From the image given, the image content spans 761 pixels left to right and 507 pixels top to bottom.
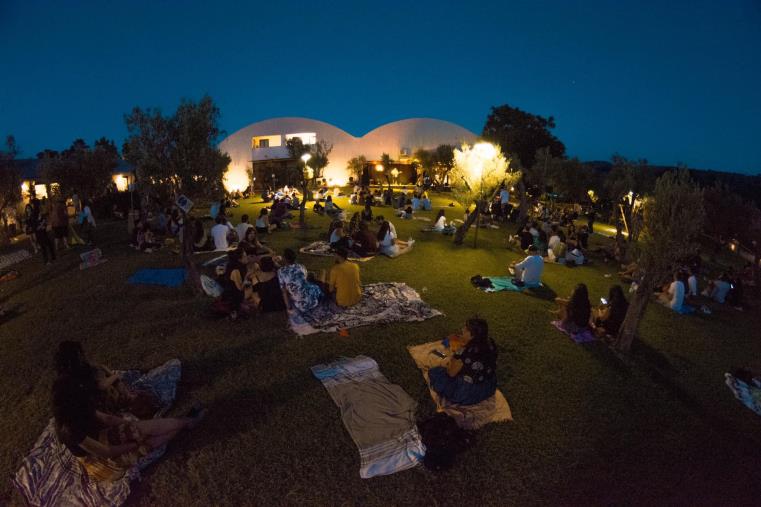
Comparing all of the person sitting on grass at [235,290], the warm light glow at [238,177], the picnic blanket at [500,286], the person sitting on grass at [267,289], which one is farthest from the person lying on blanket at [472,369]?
the warm light glow at [238,177]

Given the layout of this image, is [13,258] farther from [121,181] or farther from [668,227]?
[121,181]

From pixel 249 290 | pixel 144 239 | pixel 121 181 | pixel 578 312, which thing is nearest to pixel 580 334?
pixel 578 312

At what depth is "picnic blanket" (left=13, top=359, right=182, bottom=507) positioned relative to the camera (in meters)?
3.61

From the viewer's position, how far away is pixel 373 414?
4820mm

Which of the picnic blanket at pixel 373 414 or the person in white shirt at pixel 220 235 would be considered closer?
the picnic blanket at pixel 373 414

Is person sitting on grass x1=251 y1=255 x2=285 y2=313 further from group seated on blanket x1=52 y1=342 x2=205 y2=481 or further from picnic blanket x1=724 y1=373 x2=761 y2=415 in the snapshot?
picnic blanket x1=724 y1=373 x2=761 y2=415

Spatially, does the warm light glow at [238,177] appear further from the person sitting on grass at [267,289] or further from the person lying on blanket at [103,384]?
the person lying on blanket at [103,384]

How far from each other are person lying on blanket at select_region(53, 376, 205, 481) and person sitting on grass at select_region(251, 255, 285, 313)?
12.1ft

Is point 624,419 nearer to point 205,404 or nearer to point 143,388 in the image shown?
point 205,404

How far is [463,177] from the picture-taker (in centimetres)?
1512

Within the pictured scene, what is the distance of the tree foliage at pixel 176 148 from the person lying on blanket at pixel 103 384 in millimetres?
5068

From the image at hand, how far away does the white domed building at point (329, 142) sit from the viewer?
43156mm

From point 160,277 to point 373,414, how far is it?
7734mm

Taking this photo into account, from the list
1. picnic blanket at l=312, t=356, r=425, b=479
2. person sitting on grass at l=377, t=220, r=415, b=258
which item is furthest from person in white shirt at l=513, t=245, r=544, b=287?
picnic blanket at l=312, t=356, r=425, b=479
